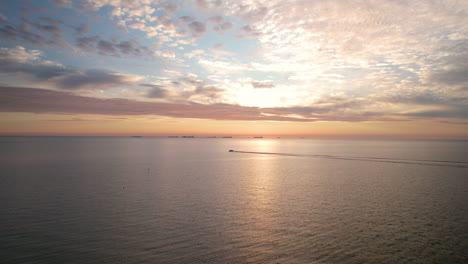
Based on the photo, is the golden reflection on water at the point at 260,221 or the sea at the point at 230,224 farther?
the golden reflection on water at the point at 260,221

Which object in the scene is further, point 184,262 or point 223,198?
point 223,198

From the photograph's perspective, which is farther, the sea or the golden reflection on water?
A: the golden reflection on water

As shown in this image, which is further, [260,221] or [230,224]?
[260,221]

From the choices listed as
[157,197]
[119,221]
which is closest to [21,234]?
[119,221]

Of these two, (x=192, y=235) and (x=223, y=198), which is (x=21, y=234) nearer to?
(x=192, y=235)

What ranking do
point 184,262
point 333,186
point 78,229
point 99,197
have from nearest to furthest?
point 184,262 → point 78,229 → point 99,197 → point 333,186

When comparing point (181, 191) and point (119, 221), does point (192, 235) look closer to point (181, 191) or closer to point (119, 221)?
point (119, 221)

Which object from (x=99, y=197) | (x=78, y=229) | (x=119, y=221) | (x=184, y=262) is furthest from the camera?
(x=99, y=197)

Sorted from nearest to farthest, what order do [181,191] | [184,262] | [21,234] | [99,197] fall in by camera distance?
1. [184,262]
2. [21,234]
3. [99,197]
4. [181,191]

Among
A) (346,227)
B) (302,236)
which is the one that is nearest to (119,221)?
(302,236)

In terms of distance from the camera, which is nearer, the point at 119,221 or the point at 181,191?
the point at 119,221
